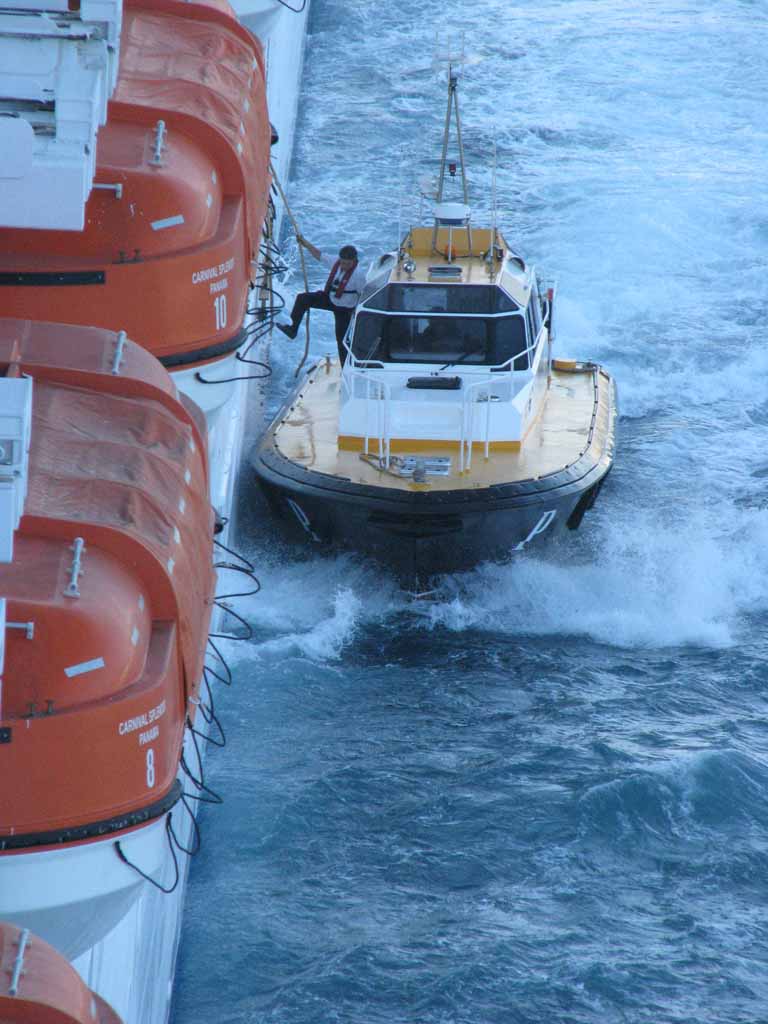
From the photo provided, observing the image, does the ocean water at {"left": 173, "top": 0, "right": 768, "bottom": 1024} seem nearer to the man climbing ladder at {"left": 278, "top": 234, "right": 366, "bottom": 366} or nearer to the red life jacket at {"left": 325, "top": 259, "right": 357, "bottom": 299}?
the man climbing ladder at {"left": 278, "top": 234, "right": 366, "bottom": 366}

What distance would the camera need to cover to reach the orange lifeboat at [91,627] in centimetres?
392

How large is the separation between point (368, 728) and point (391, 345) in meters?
3.04

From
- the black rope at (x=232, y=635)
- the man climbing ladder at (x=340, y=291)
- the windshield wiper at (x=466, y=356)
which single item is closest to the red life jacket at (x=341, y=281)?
the man climbing ladder at (x=340, y=291)

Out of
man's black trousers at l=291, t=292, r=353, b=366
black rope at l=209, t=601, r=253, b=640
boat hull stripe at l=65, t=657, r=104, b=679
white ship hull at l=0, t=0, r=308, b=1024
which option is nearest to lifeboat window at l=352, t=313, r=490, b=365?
man's black trousers at l=291, t=292, r=353, b=366

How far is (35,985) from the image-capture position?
11.1 feet

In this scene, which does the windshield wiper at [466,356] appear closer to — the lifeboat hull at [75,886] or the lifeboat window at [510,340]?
the lifeboat window at [510,340]

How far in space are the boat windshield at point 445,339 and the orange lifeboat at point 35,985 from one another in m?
8.07

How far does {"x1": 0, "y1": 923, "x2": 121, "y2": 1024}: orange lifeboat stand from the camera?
11.0 feet

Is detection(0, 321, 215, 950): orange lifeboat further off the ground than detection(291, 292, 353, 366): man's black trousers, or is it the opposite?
detection(0, 321, 215, 950): orange lifeboat

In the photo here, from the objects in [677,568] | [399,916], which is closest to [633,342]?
[677,568]

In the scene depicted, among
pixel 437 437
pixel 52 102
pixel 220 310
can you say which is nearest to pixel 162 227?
pixel 220 310

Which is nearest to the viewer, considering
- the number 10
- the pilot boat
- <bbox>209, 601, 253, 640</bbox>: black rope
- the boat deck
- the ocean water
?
the number 10

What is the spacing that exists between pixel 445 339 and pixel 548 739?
→ 3258 millimetres

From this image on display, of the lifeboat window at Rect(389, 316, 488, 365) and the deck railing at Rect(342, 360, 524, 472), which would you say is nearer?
the deck railing at Rect(342, 360, 524, 472)
